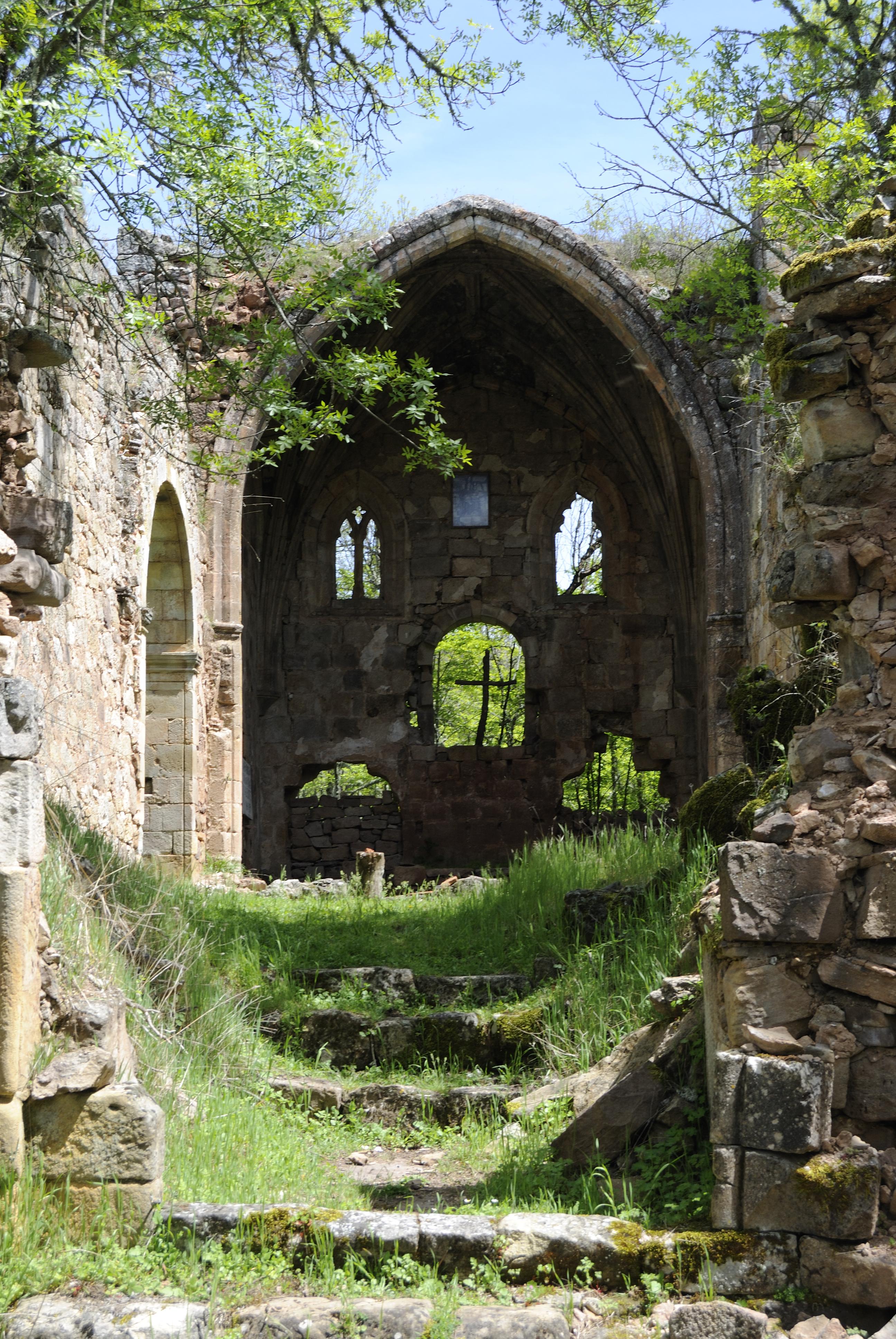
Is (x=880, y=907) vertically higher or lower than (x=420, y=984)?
higher

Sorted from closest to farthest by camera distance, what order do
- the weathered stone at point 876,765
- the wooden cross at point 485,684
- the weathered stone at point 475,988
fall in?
the weathered stone at point 876,765, the weathered stone at point 475,988, the wooden cross at point 485,684

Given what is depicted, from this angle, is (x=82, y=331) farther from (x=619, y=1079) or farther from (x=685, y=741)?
(x=685, y=741)

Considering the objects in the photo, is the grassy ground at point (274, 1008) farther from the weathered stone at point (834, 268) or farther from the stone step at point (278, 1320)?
the weathered stone at point (834, 268)

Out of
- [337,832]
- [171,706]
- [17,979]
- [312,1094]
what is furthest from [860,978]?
[337,832]

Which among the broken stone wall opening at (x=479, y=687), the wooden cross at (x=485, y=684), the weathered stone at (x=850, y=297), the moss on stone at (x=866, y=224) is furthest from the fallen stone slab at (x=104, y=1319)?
the broken stone wall opening at (x=479, y=687)

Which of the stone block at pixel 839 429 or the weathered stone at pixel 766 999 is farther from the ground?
the stone block at pixel 839 429

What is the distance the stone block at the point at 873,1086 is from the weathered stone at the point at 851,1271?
353 millimetres

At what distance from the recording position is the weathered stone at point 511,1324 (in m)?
3.39

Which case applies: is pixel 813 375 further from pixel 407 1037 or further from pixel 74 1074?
pixel 407 1037

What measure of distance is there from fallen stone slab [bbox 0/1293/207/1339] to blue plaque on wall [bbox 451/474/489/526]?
13320 mm

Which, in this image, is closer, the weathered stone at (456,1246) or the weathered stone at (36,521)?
the weathered stone at (456,1246)

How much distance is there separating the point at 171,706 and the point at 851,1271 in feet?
29.0

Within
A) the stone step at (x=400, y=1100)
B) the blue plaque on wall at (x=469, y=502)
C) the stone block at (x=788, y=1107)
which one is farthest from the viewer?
the blue plaque on wall at (x=469, y=502)

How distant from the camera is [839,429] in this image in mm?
4176
